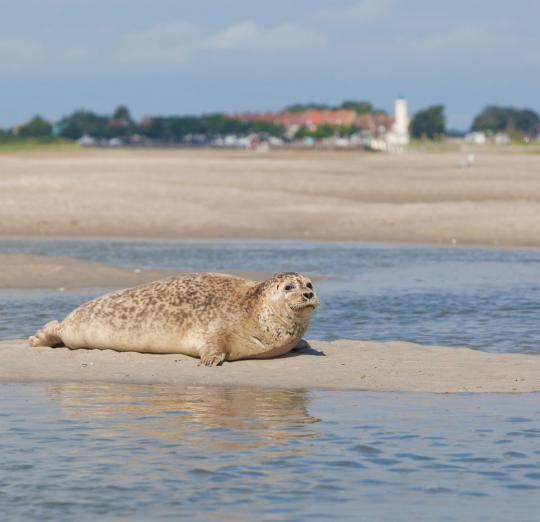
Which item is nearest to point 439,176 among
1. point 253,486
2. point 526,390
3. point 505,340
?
point 505,340

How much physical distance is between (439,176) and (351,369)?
49133 millimetres

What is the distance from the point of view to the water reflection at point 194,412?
1041 centimetres

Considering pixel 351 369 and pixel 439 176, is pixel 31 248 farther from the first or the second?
pixel 439 176

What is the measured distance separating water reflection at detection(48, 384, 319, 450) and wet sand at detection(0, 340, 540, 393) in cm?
52

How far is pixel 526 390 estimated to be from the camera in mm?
12672

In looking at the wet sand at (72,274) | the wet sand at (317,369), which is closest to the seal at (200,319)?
the wet sand at (317,369)

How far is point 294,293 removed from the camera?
13922 mm

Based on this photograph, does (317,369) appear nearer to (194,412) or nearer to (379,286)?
(194,412)

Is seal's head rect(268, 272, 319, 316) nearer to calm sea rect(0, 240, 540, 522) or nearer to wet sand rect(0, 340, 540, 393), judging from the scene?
wet sand rect(0, 340, 540, 393)

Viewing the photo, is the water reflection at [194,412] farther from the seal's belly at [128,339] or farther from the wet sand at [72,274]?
the wet sand at [72,274]

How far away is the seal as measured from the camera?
46.6 feet

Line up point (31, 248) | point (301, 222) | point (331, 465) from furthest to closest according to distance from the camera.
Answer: point (301, 222) < point (31, 248) < point (331, 465)

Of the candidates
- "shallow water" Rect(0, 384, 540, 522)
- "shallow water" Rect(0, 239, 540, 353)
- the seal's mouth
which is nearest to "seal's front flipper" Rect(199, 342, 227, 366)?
the seal's mouth

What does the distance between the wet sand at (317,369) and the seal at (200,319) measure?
0.52 ft
